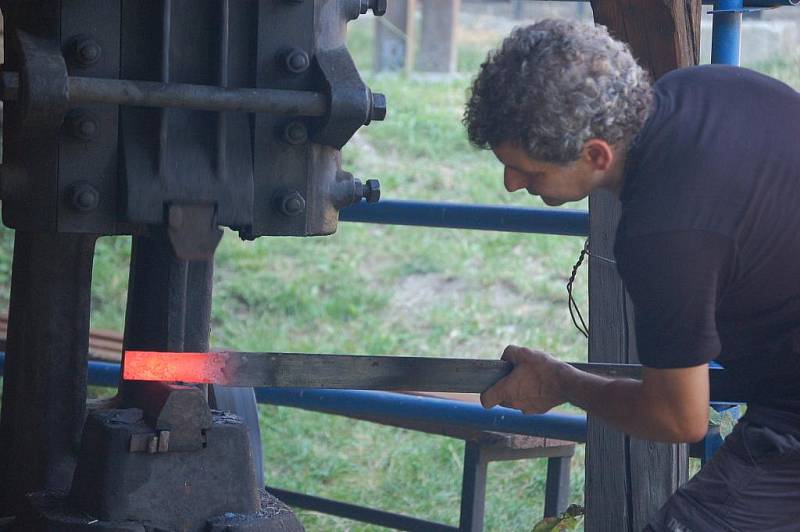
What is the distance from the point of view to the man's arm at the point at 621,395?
1782mm

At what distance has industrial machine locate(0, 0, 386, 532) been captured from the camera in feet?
6.39

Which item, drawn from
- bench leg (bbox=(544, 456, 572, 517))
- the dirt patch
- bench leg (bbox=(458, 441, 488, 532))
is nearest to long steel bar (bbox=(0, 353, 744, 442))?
bench leg (bbox=(458, 441, 488, 532))

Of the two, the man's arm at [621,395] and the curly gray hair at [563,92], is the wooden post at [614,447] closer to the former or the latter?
the man's arm at [621,395]

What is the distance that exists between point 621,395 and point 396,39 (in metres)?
8.67

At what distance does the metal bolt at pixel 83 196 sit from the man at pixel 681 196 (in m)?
0.64

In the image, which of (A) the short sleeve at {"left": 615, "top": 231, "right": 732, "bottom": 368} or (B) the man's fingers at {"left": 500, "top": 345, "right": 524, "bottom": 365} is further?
(B) the man's fingers at {"left": 500, "top": 345, "right": 524, "bottom": 365}

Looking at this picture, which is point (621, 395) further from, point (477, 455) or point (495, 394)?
point (477, 455)

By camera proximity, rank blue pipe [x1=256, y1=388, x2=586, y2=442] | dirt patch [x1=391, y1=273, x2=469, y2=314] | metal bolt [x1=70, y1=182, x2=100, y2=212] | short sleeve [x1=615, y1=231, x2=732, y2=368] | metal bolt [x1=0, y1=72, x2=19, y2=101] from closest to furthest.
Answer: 1. short sleeve [x1=615, y1=231, x2=732, y2=368]
2. metal bolt [x1=0, y1=72, x2=19, y2=101]
3. metal bolt [x1=70, y1=182, x2=100, y2=212]
4. blue pipe [x1=256, y1=388, x2=586, y2=442]
5. dirt patch [x1=391, y1=273, x2=469, y2=314]

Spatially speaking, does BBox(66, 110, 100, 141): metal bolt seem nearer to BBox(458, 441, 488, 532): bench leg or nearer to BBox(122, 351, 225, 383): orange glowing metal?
BBox(122, 351, 225, 383): orange glowing metal

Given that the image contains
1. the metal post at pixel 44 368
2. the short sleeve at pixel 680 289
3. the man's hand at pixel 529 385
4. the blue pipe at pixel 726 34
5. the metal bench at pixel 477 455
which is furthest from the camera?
the metal bench at pixel 477 455

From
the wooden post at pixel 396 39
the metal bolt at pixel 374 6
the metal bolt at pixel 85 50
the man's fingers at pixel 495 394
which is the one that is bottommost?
the man's fingers at pixel 495 394

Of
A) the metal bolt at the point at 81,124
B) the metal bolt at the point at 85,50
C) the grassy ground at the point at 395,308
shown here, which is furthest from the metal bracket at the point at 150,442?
the grassy ground at the point at 395,308

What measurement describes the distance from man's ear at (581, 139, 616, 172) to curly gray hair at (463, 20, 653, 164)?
10 mm

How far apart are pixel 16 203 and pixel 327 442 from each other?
310cm
